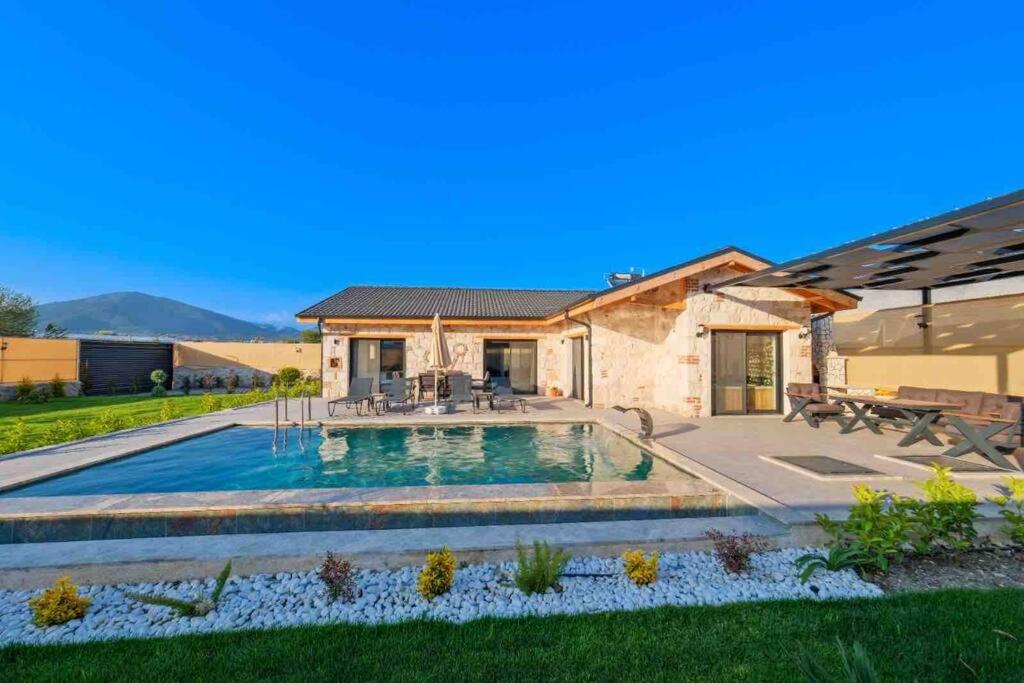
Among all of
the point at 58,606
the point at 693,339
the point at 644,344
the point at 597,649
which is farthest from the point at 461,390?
the point at 597,649

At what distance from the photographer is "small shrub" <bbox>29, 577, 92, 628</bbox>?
3.12 meters

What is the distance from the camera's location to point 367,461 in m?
7.81

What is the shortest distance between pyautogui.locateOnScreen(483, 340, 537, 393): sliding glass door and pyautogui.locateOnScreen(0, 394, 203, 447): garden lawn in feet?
31.6

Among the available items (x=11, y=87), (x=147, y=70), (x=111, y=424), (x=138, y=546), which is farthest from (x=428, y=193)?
(x=138, y=546)

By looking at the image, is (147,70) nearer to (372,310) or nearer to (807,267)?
(372,310)

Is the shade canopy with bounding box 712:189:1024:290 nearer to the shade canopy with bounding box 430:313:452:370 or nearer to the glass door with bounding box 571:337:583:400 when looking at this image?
the glass door with bounding box 571:337:583:400

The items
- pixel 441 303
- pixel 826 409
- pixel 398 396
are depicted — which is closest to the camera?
pixel 826 409

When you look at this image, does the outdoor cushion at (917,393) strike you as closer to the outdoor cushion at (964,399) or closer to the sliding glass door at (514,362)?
the outdoor cushion at (964,399)

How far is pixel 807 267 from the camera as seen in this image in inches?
353

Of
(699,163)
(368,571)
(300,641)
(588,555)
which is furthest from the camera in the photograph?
(699,163)

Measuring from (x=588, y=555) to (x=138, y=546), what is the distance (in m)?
4.12

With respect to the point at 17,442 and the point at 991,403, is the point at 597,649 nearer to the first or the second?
the point at 991,403

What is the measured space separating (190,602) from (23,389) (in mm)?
21169

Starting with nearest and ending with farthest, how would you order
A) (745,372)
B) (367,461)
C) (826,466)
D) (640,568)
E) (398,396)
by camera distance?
1. (640,568)
2. (826,466)
3. (367,461)
4. (745,372)
5. (398,396)
